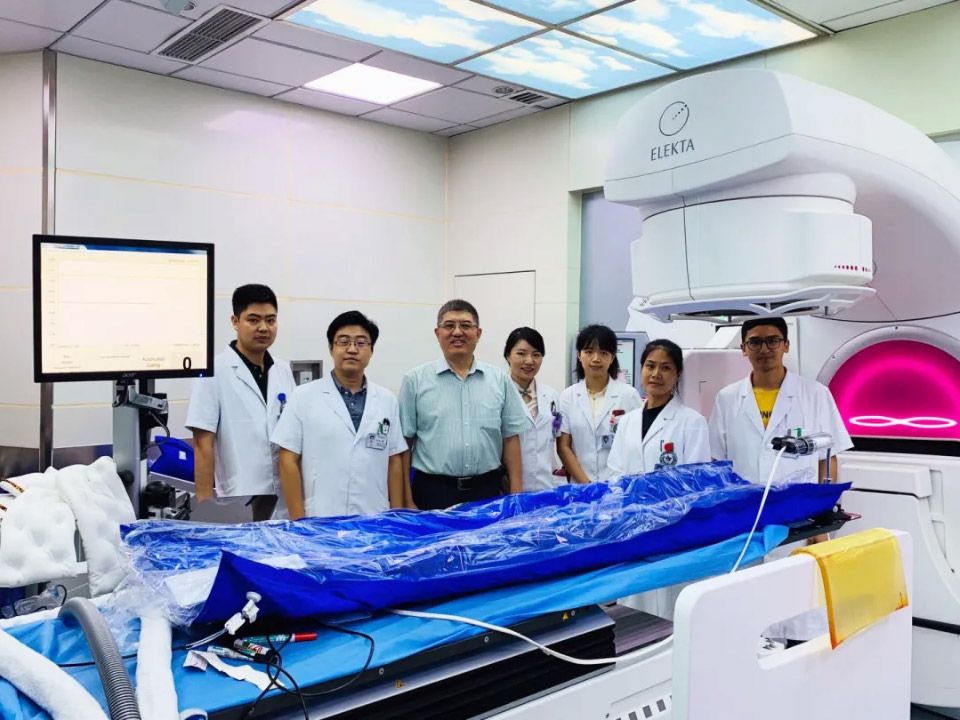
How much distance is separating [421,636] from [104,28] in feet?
11.8

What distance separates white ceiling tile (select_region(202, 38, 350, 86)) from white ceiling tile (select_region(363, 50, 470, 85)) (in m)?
0.20

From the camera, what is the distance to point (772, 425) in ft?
8.73

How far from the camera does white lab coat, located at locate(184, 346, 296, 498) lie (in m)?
2.94

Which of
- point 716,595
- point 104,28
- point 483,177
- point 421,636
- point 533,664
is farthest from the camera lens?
point 483,177

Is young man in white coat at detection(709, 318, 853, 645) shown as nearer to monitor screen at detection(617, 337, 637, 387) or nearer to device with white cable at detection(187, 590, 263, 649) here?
device with white cable at detection(187, 590, 263, 649)

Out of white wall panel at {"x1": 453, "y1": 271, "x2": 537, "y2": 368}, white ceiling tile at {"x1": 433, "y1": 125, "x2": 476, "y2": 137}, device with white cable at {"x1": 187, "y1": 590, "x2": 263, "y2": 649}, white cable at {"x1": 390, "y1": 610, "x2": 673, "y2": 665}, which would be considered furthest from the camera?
white ceiling tile at {"x1": 433, "y1": 125, "x2": 476, "y2": 137}

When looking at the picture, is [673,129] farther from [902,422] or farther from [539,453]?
[539,453]

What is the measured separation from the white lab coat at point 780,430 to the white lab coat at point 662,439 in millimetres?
118

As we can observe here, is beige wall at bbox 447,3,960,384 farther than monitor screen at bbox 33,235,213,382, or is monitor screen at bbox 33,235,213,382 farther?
beige wall at bbox 447,3,960,384

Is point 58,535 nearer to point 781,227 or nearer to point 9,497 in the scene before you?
point 9,497

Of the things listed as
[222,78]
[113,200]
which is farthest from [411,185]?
[113,200]

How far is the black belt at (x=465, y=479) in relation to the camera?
2848mm

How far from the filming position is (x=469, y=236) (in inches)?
222

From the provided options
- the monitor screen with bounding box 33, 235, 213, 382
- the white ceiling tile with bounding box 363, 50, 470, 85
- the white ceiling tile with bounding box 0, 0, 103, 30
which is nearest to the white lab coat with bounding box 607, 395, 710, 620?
the monitor screen with bounding box 33, 235, 213, 382
